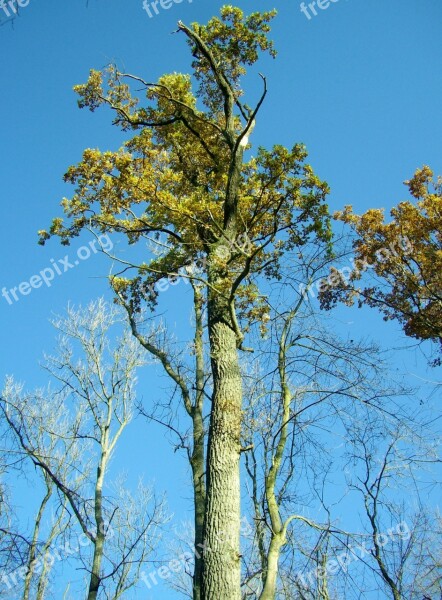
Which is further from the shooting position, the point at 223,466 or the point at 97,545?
the point at 97,545

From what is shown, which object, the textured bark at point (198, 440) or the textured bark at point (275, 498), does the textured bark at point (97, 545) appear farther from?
the textured bark at point (275, 498)

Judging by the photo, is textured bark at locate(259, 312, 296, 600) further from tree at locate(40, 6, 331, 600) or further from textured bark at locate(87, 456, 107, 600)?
textured bark at locate(87, 456, 107, 600)

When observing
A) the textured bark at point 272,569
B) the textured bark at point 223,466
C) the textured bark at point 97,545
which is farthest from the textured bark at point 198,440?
the textured bark at point 97,545

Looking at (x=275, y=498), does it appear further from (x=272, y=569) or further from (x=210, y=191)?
(x=210, y=191)

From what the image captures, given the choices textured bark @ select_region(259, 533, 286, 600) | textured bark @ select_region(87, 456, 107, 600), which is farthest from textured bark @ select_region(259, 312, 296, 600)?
textured bark @ select_region(87, 456, 107, 600)

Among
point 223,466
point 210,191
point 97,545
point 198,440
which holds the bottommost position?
point 223,466

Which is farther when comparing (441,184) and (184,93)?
(441,184)

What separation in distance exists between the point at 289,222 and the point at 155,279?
1987mm

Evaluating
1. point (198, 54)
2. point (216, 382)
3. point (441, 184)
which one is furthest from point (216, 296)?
point (441, 184)

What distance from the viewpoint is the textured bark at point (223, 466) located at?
4.37 metres

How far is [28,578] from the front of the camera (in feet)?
41.3

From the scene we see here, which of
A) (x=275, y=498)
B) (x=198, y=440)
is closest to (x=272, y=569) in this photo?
(x=275, y=498)

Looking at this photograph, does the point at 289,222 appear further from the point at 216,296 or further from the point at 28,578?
the point at 28,578

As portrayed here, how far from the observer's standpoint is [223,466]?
16.1 feet
